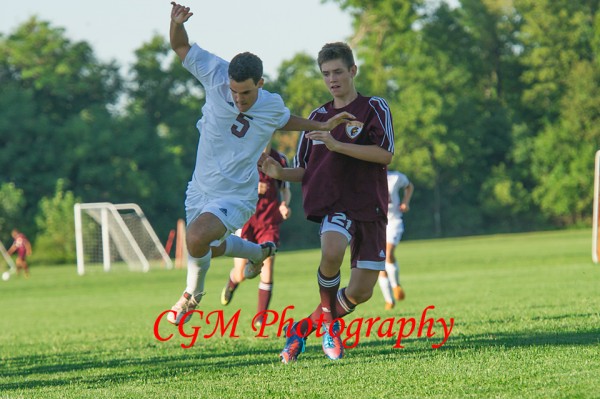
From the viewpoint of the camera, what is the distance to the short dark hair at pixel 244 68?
7070mm

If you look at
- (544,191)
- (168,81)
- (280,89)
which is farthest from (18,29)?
(544,191)

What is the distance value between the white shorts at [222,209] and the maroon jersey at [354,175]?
491 mm

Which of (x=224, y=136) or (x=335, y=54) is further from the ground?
(x=335, y=54)

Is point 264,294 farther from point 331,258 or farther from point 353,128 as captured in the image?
point 353,128

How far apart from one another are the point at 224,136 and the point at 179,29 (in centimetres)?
89

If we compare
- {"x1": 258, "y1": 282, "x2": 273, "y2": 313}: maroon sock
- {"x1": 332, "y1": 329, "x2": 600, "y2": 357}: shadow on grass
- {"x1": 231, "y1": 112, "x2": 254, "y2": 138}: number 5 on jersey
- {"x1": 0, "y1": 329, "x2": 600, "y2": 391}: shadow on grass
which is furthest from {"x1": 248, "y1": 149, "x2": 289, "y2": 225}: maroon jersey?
{"x1": 231, "y1": 112, "x2": 254, "y2": 138}: number 5 on jersey

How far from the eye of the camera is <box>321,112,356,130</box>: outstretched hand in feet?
23.3

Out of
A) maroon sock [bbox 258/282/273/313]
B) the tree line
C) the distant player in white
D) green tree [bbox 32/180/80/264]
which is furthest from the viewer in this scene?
the tree line

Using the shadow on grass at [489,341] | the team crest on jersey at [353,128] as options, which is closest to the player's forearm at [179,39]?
the team crest on jersey at [353,128]

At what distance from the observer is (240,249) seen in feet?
27.0

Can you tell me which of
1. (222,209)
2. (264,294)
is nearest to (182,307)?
(222,209)

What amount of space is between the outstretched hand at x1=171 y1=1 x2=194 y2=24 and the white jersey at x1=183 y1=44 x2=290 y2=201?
246mm

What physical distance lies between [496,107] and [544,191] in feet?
23.4

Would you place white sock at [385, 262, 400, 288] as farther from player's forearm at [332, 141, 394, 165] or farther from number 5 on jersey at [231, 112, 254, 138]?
number 5 on jersey at [231, 112, 254, 138]
